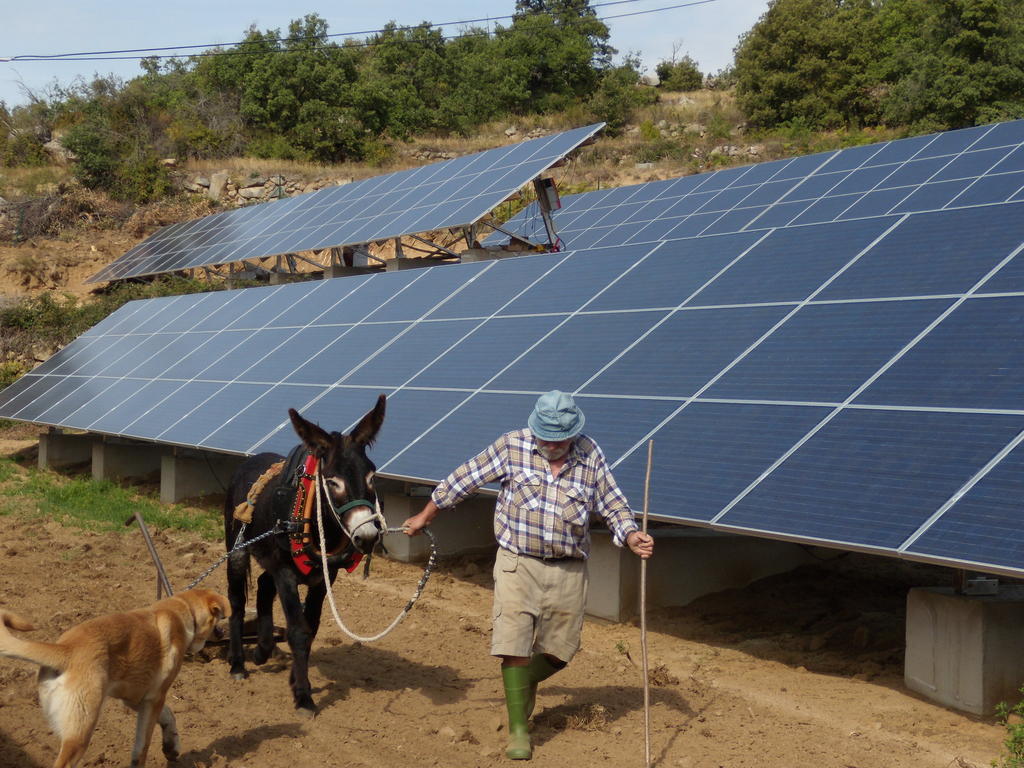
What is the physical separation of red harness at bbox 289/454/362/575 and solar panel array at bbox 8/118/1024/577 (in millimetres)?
2484

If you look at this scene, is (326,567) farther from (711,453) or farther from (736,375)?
(736,375)

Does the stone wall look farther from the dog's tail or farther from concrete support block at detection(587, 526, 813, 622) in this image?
the dog's tail

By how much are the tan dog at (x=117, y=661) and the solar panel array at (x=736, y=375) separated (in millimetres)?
3412

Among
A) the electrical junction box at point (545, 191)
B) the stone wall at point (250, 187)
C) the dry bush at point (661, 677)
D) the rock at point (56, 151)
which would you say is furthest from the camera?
the rock at point (56, 151)

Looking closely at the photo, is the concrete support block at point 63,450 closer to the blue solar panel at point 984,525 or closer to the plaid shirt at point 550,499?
the plaid shirt at point 550,499

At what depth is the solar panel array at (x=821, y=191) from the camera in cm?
2027

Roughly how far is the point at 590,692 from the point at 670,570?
80.5 inches

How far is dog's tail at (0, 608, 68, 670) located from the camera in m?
4.96

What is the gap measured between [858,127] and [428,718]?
4302 cm

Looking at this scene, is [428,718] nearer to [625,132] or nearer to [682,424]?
[682,424]

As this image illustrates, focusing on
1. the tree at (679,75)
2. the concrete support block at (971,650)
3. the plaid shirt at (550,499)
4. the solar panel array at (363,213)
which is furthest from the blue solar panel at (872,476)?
the tree at (679,75)

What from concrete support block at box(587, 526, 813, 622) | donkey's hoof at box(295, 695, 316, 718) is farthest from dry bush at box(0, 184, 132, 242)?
donkey's hoof at box(295, 695, 316, 718)

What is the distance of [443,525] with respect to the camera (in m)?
11.6

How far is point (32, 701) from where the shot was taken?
726 cm
